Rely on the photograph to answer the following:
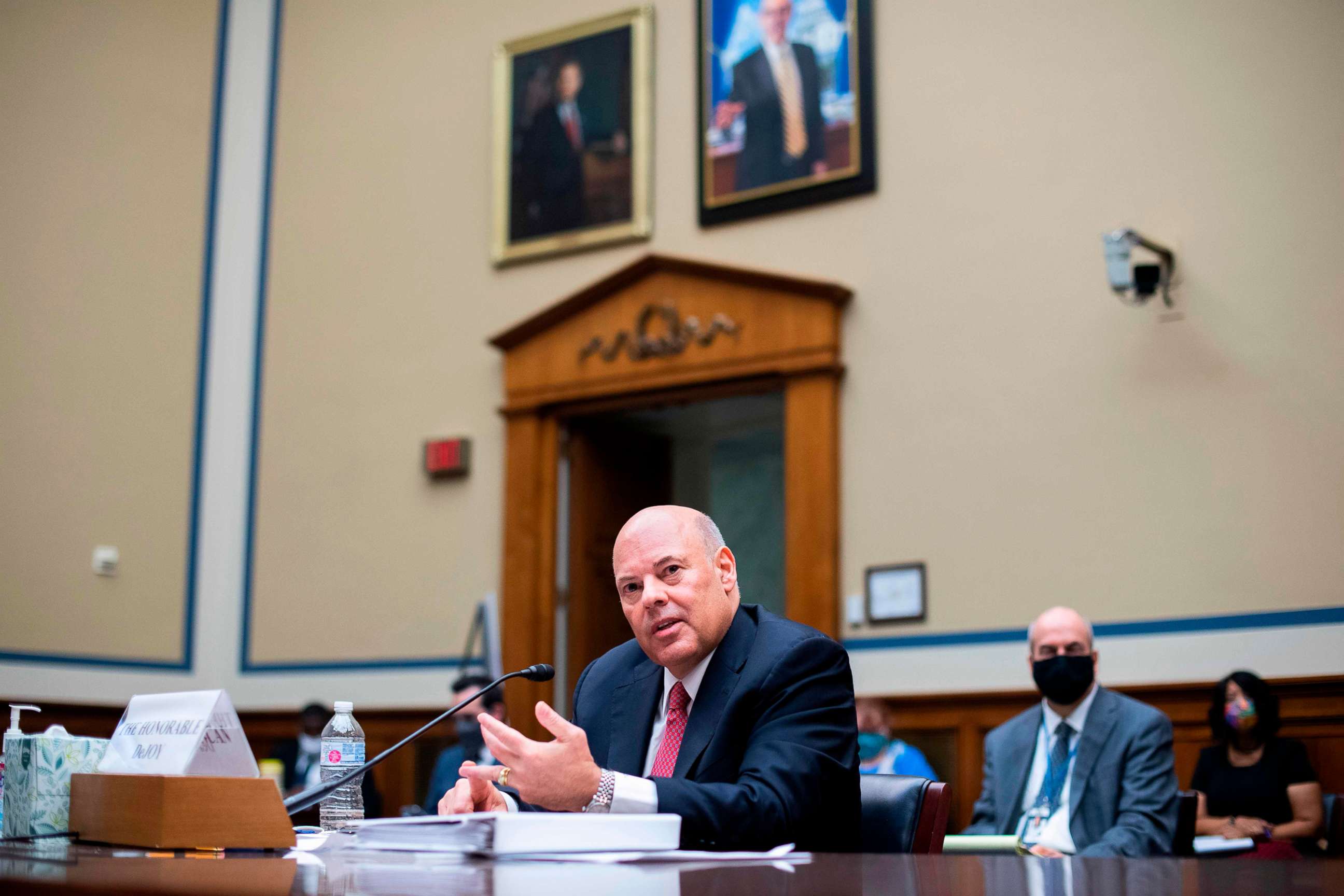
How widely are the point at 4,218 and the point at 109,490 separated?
63.7 inches

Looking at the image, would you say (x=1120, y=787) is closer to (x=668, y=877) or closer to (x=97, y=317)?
(x=668, y=877)

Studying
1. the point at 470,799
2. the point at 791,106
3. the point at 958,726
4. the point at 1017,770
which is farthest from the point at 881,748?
the point at 470,799

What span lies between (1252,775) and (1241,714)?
21cm

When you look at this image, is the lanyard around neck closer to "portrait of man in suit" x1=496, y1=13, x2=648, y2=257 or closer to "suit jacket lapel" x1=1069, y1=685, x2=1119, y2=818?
"suit jacket lapel" x1=1069, y1=685, x2=1119, y2=818

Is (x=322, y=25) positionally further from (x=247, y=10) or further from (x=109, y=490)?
(x=109, y=490)

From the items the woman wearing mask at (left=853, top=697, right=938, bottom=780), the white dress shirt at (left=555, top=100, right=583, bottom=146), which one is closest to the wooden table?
the woman wearing mask at (left=853, top=697, right=938, bottom=780)

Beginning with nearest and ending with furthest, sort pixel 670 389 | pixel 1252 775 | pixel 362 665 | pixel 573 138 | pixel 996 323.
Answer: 1. pixel 1252 775
2. pixel 996 323
3. pixel 670 389
4. pixel 573 138
5. pixel 362 665

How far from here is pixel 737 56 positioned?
7098mm

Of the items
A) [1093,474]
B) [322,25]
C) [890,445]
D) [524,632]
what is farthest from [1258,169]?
[322,25]

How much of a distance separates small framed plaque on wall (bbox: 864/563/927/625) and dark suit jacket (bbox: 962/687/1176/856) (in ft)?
7.21

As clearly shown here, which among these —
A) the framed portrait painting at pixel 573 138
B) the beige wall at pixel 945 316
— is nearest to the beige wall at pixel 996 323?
the beige wall at pixel 945 316

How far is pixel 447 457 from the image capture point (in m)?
7.72

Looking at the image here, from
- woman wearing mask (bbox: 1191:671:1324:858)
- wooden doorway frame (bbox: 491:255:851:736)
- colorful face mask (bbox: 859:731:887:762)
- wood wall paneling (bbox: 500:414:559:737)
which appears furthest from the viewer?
wood wall paneling (bbox: 500:414:559:737)

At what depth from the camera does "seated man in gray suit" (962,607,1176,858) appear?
12.2 ft
